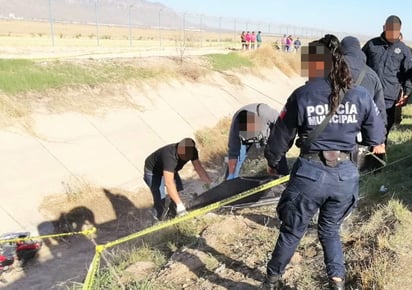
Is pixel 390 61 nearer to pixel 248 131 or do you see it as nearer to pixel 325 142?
pixel 248 131

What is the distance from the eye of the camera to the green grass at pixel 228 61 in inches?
862

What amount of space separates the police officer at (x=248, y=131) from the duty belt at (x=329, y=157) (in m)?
2.86

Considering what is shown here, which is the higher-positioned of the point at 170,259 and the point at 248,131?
the point at 248,131

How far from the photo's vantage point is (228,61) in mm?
23266

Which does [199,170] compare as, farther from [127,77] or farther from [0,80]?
[127,77]

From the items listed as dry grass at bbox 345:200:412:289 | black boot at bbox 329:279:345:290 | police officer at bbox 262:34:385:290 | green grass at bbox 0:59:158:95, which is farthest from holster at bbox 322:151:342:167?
green grass at bbox 0:59:158:95

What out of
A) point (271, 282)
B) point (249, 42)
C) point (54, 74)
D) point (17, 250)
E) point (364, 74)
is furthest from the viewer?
point (249, 42)

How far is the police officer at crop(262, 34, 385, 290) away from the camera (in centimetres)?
288

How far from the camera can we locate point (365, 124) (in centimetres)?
303

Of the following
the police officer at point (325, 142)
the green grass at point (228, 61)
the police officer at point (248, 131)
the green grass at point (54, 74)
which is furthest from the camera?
the green grass at point (228, 61)

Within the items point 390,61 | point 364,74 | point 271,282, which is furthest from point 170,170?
point 390,61

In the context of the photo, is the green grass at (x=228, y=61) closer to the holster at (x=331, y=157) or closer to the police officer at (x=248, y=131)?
the police officer at (x=248, y=131)

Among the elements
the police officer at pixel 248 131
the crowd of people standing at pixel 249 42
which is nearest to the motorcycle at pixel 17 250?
the police officer at pixel 248 131

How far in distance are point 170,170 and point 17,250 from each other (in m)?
2.86
